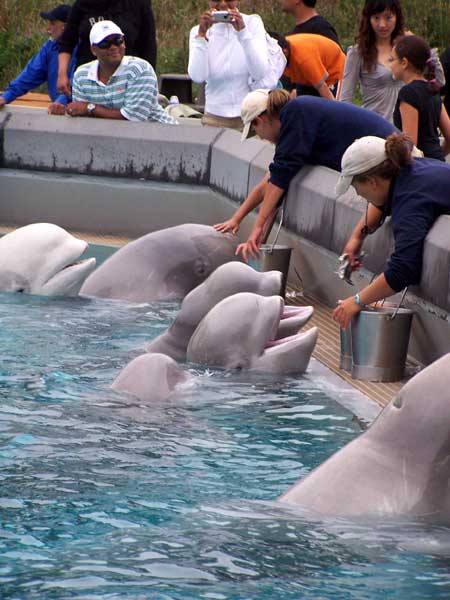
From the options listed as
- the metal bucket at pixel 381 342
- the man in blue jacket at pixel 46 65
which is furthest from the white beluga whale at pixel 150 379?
the man in blue jacket at pixel 46 65

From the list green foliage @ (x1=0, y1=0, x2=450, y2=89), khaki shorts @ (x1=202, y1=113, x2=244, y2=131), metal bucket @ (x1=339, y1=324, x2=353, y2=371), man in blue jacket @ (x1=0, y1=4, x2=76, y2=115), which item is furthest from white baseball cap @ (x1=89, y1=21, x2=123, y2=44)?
green foliage @ (x1=0, y1=0, x2=450, y2=89)

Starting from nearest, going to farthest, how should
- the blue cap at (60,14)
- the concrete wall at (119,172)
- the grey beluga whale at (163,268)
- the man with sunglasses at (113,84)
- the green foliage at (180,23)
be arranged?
1. the grey beluga whale at (163,268)
2. the man with sunglasses at (113,84)
3. the concrete wall at (119,172)
4. the blue cap at (60,14)
5. the green foliage at (180,23)

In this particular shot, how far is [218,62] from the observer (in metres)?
10.3

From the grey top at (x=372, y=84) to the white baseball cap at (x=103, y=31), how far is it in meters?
2.01

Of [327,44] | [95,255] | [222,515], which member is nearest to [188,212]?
[95,255]

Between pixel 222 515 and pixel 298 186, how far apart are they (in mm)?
4642

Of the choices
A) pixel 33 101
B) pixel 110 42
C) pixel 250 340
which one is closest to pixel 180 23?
pixel 33 101

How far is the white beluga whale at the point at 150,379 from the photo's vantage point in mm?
5734

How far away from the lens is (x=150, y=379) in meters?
5.74

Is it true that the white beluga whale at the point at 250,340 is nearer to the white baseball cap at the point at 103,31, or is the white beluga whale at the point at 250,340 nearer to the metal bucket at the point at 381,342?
the metal bucket at the point at 381,342

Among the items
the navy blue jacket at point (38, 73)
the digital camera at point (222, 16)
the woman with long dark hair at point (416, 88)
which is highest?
the digital camera at point (222, 16)

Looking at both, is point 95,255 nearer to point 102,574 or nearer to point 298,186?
point 298,186

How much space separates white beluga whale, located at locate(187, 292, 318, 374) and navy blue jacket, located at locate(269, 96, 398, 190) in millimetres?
2048

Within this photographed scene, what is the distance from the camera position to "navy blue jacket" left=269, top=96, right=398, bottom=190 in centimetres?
803
